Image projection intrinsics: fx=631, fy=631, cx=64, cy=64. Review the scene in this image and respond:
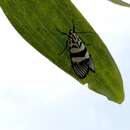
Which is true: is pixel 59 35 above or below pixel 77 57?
above

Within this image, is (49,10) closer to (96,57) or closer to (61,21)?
(61,21)

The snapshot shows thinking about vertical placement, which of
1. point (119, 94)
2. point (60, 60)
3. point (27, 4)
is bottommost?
point (119, 94)

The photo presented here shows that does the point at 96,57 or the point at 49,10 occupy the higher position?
the point at 49,10

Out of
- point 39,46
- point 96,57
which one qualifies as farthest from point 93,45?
point 39,46

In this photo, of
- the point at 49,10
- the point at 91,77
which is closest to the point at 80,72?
the point at 91,77

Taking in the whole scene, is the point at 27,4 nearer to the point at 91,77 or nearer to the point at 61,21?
the point at 61,21

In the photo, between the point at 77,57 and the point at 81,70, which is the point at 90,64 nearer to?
the point at 81,70

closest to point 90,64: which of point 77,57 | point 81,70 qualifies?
point 81,70

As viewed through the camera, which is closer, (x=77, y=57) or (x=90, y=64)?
(x=90, y=64)
